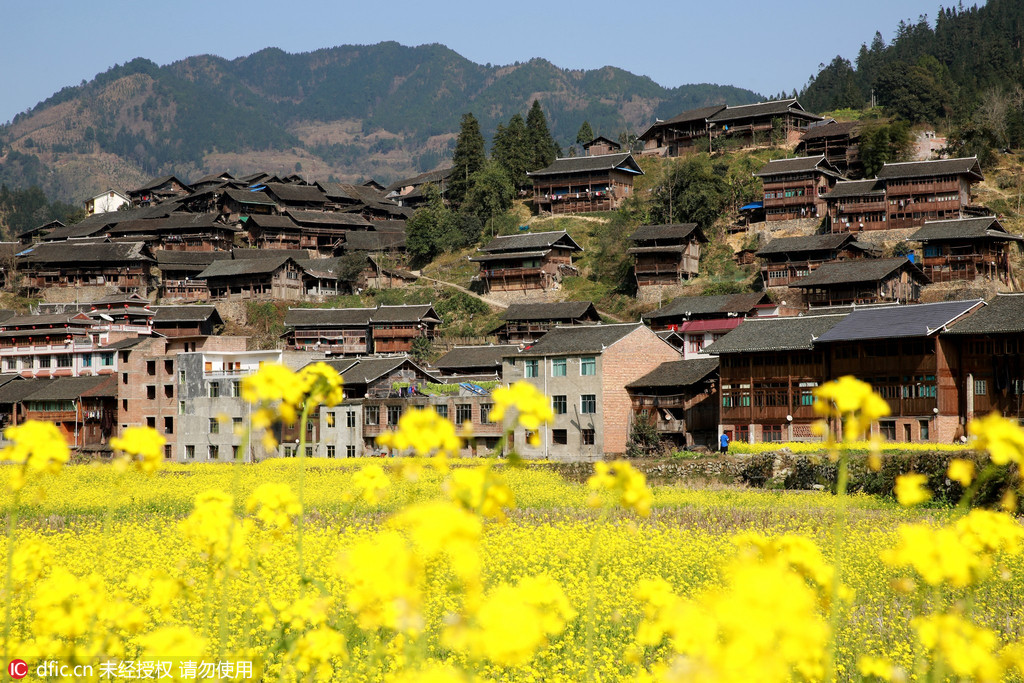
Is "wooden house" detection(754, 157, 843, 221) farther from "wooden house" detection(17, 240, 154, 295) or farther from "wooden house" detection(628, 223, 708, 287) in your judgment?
"wooden house" detection(17, 240, 154, 295)

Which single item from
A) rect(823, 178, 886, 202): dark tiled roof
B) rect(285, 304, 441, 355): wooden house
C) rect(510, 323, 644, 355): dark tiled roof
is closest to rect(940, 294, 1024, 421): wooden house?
rect(510, 323, 644, 355): dark tiled roof

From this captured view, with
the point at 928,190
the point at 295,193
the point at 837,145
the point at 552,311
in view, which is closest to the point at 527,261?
the point at 552,311

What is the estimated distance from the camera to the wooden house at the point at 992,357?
107 feet

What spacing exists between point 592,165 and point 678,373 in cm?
3613

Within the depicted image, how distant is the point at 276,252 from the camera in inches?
2879

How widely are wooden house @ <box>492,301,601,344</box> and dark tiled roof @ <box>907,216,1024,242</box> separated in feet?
63.4

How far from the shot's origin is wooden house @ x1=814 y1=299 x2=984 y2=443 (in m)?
33.7

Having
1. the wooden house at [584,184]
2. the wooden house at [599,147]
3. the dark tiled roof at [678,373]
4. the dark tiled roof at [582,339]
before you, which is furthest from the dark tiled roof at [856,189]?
the wooden house at [599,147]

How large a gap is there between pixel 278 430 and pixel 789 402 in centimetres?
2612

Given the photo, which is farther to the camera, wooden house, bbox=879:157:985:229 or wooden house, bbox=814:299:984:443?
wooden house, bbox=879:157:985:229

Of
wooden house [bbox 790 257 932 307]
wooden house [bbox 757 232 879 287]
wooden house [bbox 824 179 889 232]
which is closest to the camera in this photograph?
wooden house [bbox 790 257 932 307]

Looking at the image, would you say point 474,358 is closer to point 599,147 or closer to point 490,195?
point 490,195

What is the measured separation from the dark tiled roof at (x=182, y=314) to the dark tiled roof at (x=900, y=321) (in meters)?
43.4

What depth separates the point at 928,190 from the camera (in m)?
58.7
